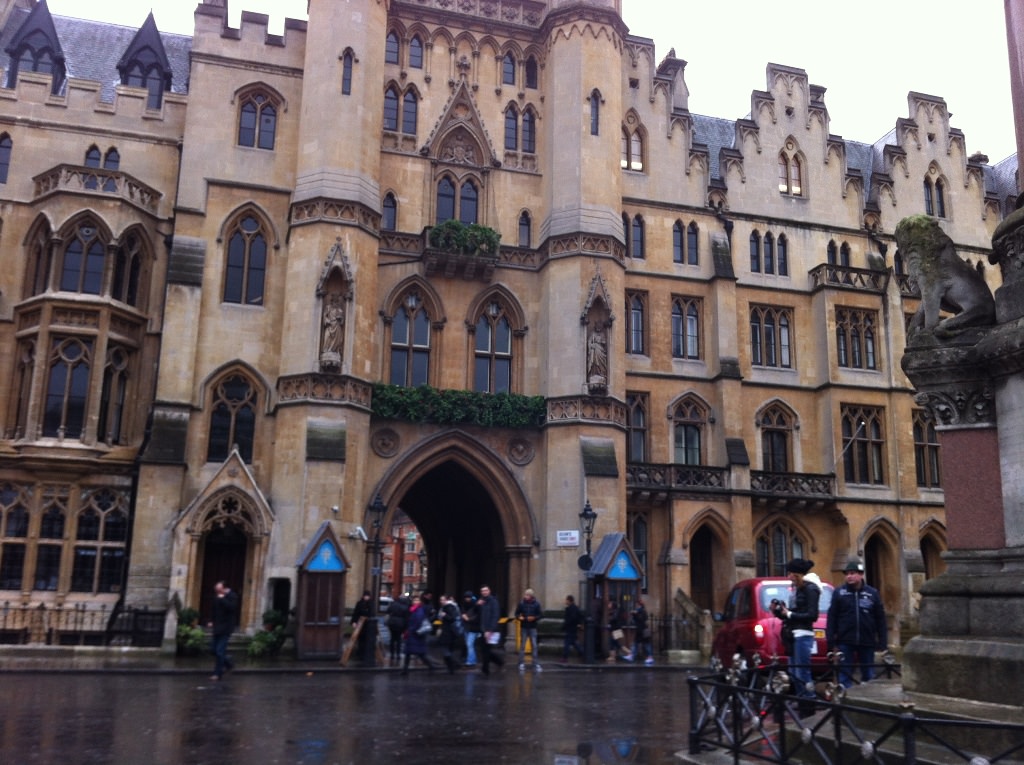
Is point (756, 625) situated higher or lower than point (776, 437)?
lower

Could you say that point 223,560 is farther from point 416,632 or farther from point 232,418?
point 416,632

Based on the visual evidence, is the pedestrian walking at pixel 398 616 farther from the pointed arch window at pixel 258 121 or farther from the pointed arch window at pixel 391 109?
the pointed arch window at pixel 391 109

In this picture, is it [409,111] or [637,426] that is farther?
[637,426]

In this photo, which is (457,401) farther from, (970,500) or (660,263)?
(970,500)

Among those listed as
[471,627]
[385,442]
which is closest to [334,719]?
[471,627]

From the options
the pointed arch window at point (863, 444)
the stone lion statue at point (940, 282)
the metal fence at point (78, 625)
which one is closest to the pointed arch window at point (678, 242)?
the pointed arch window at point (863, 444)

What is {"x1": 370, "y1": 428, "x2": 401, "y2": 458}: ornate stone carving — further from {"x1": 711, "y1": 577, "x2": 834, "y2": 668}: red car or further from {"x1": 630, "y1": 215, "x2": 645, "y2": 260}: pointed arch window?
{"x1": 711, "y1": 577, "x2": 834, "y2": 668}: red car

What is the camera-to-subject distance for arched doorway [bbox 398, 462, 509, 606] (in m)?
29.4

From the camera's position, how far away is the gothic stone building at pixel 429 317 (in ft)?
85.3

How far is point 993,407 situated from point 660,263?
81.5 feet

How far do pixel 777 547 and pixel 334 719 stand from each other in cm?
2318

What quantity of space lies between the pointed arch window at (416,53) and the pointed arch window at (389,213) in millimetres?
4464

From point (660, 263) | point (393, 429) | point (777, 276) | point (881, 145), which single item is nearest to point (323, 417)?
point (393, 429)

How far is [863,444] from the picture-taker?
33594 mm
